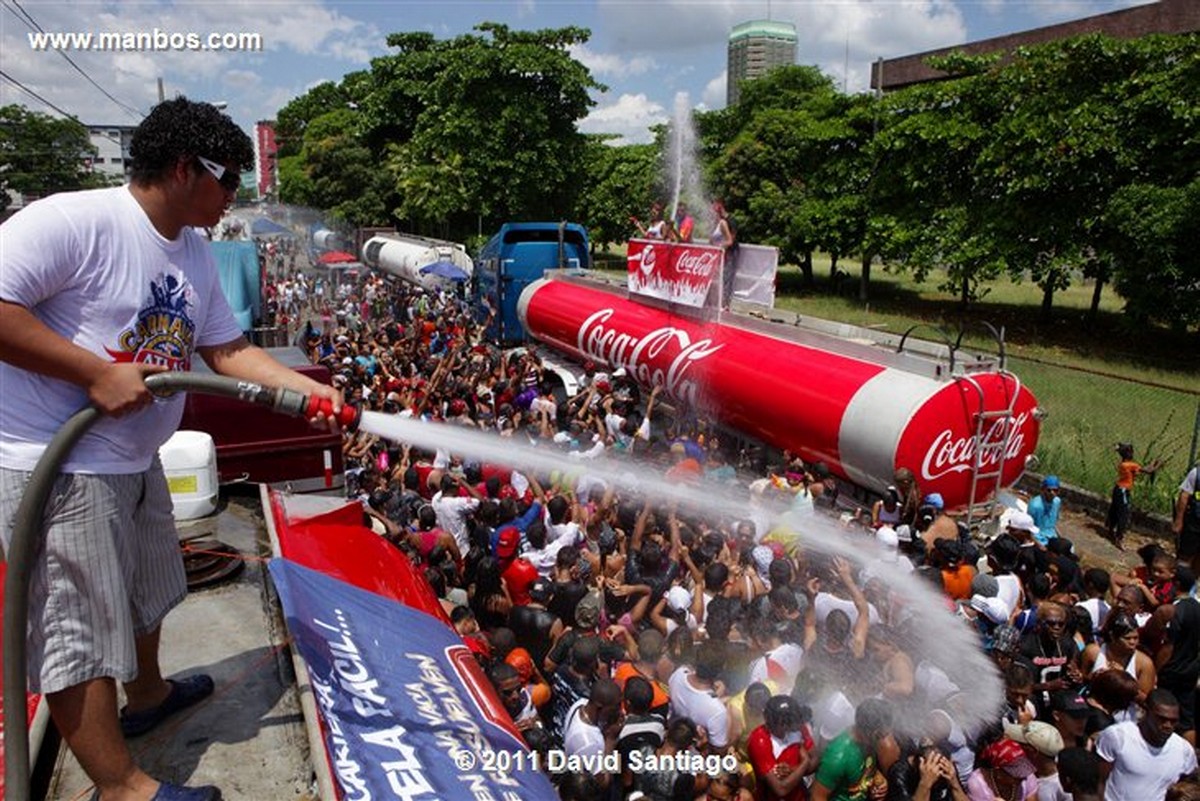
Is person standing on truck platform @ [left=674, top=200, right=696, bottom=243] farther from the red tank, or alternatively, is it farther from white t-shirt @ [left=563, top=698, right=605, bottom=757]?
white t-shirt @ [left=563, top=698, right=605, bottom=757]

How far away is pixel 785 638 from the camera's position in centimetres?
548

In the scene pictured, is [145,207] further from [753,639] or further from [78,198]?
[753,639]

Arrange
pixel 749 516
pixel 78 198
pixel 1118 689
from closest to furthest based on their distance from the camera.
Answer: pixel 78 198, pixel 1118 689, pixel 749 516

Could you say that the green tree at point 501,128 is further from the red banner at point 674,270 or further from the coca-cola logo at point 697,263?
the coca-cola logo at point 697,263

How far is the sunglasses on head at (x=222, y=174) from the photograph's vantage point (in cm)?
226

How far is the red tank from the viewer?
8.39 meters

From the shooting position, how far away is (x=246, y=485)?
5.89m

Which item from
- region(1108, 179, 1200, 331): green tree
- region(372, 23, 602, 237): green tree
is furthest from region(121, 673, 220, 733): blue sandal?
region(372, 23, 602, 237): green tree

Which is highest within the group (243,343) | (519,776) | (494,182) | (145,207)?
(494,182)

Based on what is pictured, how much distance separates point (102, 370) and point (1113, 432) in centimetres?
1414

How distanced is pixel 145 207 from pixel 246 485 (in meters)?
4.01

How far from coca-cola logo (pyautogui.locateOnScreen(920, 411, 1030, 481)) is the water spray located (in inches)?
299

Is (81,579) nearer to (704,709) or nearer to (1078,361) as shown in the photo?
(704,709)

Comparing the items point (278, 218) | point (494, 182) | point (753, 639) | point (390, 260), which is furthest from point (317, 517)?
point (278, 218)
